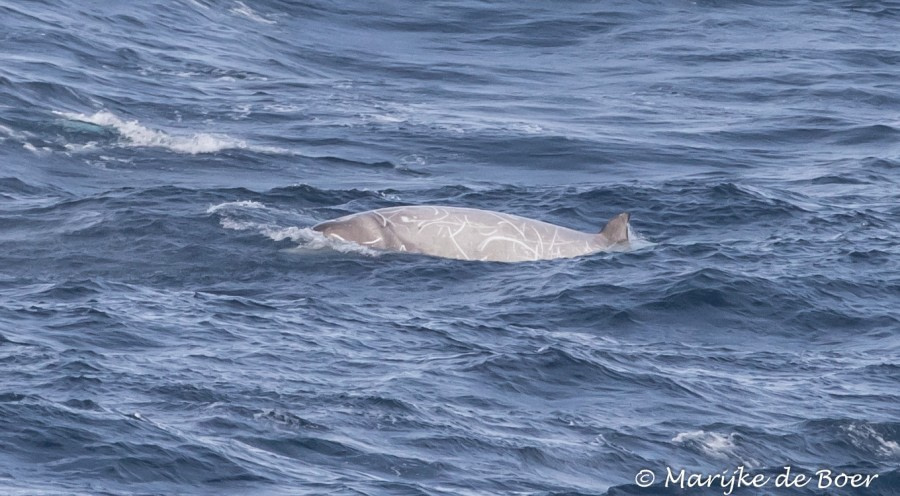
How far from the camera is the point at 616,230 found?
103ft

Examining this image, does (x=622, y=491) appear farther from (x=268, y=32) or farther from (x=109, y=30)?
(x=268, y=32)

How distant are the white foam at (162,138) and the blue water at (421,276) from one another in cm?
14

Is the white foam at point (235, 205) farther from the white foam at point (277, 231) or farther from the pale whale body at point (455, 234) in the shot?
the pale whale body at point (455, 234)

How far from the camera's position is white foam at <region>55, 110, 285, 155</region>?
1606 inches

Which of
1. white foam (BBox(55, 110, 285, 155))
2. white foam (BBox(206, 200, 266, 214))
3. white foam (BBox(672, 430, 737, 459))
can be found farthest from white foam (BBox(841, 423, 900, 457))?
white foam (BBox(55, 110, 285, 155))

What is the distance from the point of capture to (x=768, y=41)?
64500 mm

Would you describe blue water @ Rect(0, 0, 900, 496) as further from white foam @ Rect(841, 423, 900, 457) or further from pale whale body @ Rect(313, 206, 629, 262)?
Answer: pale whale body @ Rect(313, 206, 629, 262)

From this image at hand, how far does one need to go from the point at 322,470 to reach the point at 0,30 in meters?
37.4

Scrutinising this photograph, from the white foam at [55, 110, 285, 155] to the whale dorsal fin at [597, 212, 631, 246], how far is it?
1289cm

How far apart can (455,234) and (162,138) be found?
532 inches

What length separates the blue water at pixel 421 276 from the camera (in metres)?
20.1

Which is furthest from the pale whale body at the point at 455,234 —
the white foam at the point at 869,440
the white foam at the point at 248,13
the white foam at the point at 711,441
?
the white foam at the point at 248,13

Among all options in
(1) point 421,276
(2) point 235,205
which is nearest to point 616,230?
(1) point 421,276

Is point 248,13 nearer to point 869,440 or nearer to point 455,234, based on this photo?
point 455,234
